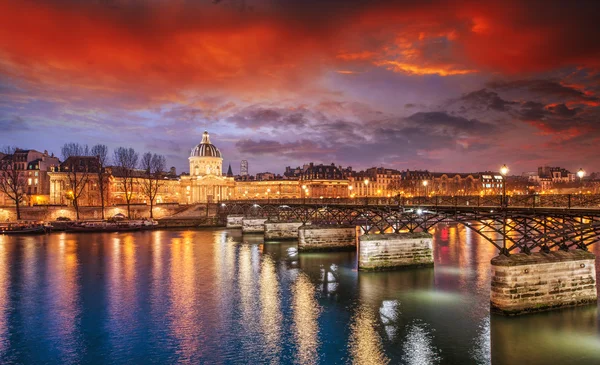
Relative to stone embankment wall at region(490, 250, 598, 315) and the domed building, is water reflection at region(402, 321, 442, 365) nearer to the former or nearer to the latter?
stone embankment wall at region(490, 250, 598, 315)

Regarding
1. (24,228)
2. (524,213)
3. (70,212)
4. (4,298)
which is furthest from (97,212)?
(524,213)

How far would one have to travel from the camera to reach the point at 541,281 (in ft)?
82.8

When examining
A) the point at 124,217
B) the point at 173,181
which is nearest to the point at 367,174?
the point at 173,181

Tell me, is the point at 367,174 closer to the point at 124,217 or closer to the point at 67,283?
the point at 124,217

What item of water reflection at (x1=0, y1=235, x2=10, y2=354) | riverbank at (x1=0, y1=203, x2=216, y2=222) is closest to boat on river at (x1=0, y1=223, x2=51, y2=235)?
riverbank at (x1=0, y1=203, x2=216, y2=222)

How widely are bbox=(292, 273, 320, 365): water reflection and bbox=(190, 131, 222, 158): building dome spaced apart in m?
152

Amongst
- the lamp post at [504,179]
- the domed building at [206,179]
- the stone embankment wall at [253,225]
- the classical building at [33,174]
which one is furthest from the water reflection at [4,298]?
the domed building at [206,179]

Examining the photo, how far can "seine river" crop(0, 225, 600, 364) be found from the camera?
21766mm

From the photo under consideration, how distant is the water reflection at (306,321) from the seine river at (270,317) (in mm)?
123

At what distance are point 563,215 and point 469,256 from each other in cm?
2727

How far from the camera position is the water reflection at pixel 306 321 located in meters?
21.8

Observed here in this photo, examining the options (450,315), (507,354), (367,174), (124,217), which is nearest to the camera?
(507,354)

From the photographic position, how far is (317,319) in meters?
27.4

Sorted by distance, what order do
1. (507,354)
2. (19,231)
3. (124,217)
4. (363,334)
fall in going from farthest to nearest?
1. (124,217)
2. (19,231)
3. (363,334)
4. (507,354)
